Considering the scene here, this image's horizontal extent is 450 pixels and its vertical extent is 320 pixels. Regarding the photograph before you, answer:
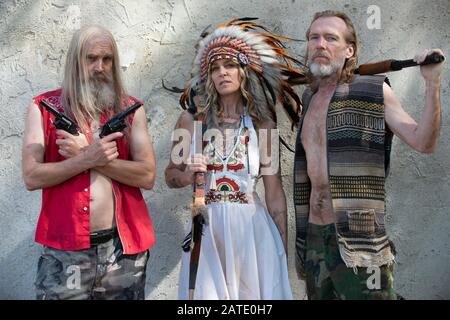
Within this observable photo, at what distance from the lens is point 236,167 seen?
3818mm

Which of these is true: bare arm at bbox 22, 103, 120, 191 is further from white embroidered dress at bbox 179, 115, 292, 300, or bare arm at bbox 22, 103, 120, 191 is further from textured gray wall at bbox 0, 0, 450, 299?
textured gray wall at bbox 0, 0, 450, 299

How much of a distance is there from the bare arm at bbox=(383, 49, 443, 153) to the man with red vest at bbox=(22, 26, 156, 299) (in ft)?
4.76

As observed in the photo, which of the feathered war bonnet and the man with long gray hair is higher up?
the feathered war bonnet

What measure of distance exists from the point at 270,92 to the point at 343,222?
1.02 meters

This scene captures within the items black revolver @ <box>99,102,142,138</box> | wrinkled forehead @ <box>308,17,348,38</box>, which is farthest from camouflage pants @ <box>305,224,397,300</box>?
black revolver @ <box>99,102,142,138</box>

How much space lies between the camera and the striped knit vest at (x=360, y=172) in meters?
3.60

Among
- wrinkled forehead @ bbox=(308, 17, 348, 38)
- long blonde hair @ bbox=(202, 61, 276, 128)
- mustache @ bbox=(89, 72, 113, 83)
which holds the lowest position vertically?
long blonde hair @ bbox=(202, 61, 276, 128)

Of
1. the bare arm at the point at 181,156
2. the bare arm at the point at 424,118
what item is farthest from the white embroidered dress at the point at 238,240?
the bare arm at the point at 424,118

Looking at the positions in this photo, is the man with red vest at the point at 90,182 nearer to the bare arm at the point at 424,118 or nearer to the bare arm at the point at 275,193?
the bare arm at the point at 275,193

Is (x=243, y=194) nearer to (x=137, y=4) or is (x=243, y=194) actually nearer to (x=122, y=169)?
(x=122, y=169)

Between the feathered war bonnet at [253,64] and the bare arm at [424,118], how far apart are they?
703 mm

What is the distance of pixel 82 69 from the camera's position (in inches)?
144

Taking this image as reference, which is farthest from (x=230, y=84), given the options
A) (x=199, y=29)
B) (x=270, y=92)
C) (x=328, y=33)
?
(x=199, y=29)

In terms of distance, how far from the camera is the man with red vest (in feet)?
11.4
